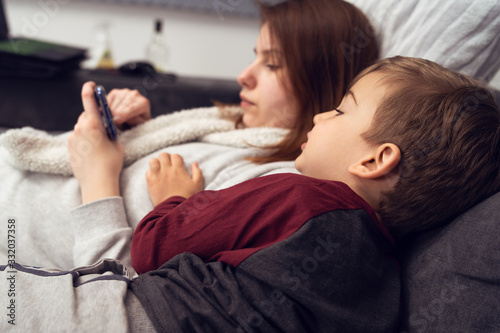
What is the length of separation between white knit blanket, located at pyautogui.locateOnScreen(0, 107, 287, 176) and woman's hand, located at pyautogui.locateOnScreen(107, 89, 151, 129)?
4 cm

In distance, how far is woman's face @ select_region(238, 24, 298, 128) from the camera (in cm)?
96

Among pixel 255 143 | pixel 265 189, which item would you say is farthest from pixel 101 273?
pixel 255 143

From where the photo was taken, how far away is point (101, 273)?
64 centimetres

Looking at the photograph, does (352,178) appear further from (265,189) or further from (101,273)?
(101,273)

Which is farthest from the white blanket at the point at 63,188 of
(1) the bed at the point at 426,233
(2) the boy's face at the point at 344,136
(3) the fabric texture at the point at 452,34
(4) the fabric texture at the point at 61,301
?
(3) the fabric texture at the point at 452,34

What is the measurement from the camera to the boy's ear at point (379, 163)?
610mm

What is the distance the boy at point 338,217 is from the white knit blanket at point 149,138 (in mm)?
244

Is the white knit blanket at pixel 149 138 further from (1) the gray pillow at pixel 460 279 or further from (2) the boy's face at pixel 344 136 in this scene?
(1) the gray pillow at pixel 460 279

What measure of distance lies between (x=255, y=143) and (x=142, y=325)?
49 centimetres

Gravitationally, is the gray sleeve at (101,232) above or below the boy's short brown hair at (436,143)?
below

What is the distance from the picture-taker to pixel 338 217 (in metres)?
0.56

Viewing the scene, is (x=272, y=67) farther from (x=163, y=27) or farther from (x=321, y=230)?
(x=163, y=27)

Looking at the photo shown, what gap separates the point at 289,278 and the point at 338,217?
11cm

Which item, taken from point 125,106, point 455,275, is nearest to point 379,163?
point 455,275
